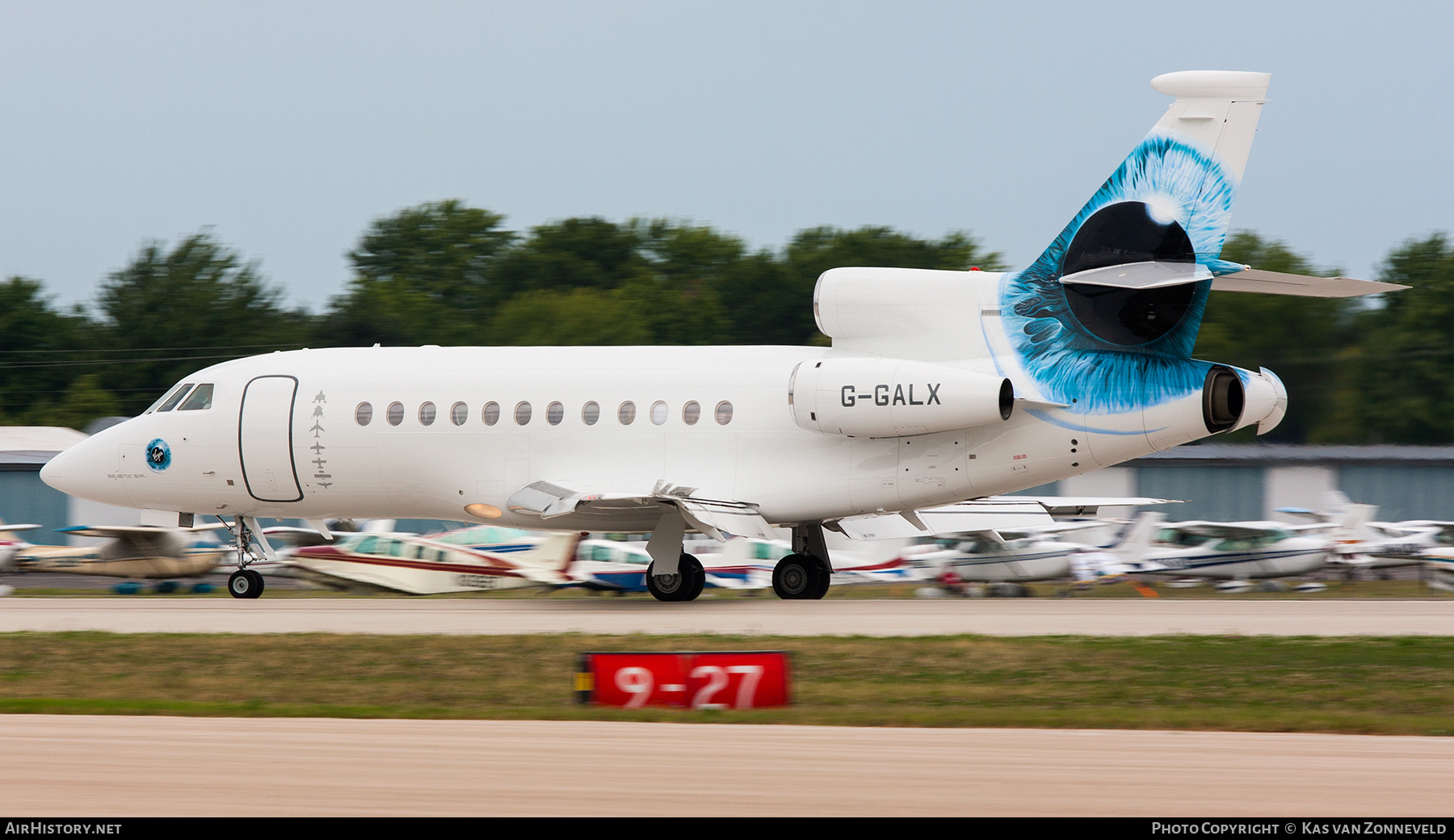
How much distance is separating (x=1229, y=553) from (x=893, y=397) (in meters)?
11.3

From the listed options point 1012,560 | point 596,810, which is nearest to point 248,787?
point 596,810

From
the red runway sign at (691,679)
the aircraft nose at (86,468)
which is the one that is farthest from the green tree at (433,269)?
the red runway sign at (691,679)

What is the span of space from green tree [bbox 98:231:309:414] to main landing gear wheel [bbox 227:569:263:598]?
131ft

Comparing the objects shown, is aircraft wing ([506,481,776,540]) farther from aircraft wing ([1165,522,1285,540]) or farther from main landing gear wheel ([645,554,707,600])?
aircraft wing ([1165,522,1285,540])

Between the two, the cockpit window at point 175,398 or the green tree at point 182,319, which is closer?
the cockpit window at point 175,398

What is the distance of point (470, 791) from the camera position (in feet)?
25.7

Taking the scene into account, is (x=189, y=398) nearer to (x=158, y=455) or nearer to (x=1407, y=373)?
(x=158, y=455)

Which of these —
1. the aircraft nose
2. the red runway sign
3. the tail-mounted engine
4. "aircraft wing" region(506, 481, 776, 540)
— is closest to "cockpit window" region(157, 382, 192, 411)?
the aircraft nose

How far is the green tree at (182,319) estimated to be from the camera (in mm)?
62656

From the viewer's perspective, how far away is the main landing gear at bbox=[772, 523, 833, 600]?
71.7ft

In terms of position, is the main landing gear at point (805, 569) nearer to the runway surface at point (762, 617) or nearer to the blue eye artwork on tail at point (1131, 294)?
the runway surface at point (762, 617)

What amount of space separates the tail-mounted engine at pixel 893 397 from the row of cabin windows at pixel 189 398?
9420 millimetres

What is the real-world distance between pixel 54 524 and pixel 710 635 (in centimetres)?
2820

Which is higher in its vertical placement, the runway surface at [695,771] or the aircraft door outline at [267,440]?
the aircraft door outline at [267,440]
